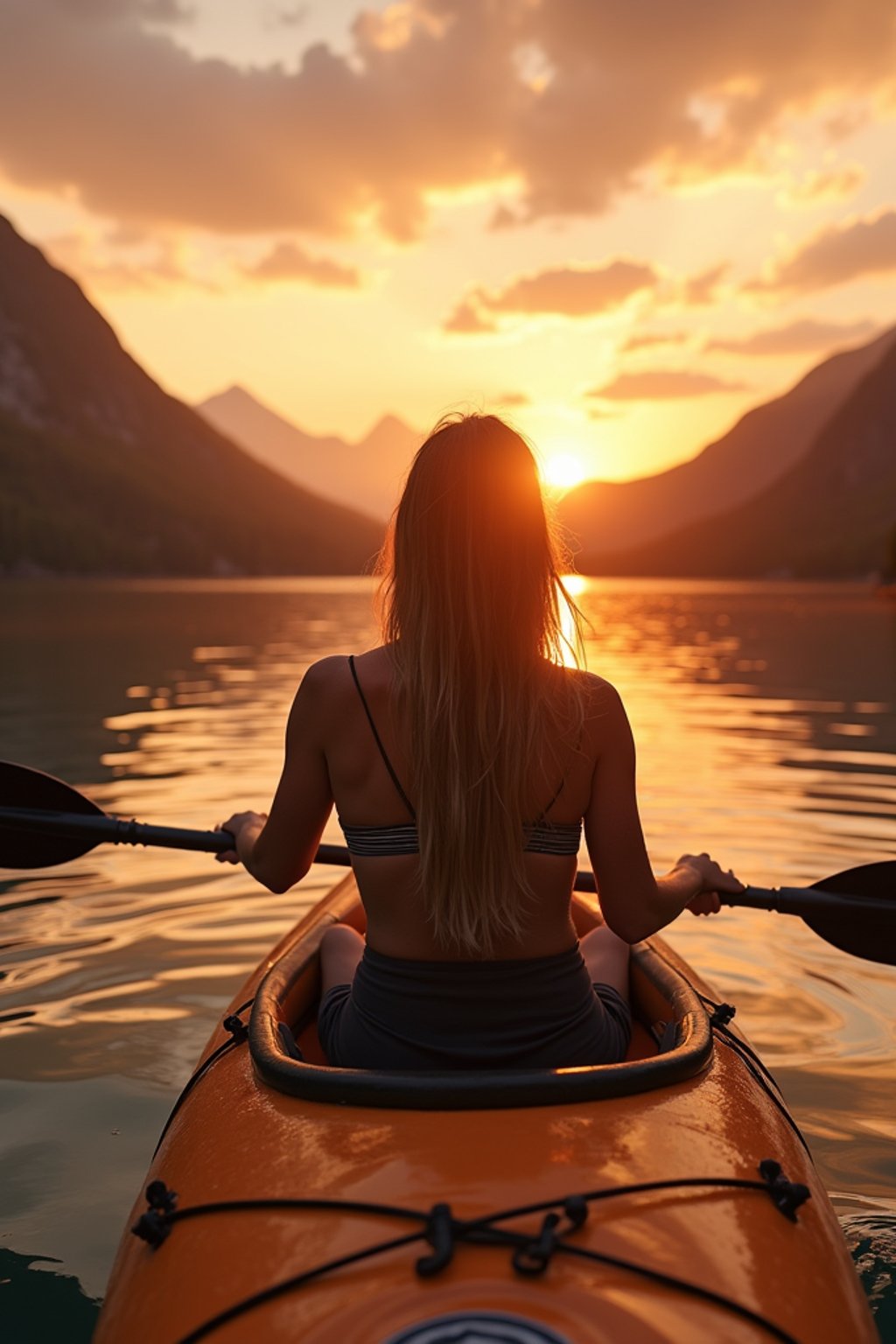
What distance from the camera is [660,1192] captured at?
8.93 feet

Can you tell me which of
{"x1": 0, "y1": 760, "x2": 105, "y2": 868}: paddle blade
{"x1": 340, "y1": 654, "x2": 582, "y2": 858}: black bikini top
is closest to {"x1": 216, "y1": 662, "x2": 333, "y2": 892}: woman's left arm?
{"x1": 340, "y1": 654, "x2": 582, "y2": 858}: black bikini top

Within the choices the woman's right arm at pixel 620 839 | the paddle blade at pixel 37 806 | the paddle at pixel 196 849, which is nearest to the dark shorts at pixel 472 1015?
the woman's right arm at pixel 620 839

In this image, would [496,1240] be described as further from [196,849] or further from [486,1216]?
[196,849]

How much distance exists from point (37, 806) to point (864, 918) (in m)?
3.63

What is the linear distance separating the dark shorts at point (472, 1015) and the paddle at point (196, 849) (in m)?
1.20

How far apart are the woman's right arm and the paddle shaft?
85 centimetres

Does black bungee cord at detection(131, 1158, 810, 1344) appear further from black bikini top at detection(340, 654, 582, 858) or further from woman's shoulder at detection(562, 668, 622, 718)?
woman's shoulder at detection(562, 668, 622, 718)

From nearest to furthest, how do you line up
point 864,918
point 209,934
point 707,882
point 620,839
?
point 620,839
point 707,882
point 864,918
point 209,934

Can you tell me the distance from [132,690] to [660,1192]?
21046mm

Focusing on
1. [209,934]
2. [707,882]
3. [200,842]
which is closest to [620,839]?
[707,882]

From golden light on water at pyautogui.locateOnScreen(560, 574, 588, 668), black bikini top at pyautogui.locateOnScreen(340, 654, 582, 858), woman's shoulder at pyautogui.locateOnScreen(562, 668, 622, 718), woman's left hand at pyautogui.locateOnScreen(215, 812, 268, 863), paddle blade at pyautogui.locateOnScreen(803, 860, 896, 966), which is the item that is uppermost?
golden light on water at pyautogui.locateOnScreen(560, 574, 588, 668)

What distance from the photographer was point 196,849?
5.06 meters

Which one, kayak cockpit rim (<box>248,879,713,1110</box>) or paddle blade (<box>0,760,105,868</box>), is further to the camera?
paddle blade (<box>0,760,105,868</box>)

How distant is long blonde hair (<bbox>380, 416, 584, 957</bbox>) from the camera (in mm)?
3164
